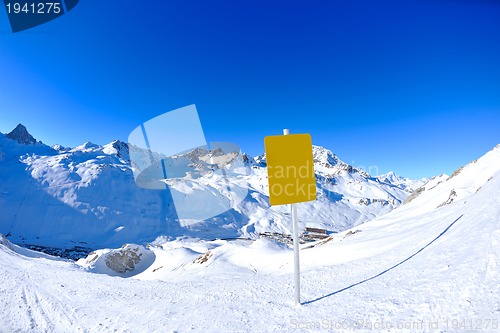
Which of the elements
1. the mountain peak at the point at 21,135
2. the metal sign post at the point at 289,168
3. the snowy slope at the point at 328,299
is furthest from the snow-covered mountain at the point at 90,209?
the metal sign post at the point at 289,168

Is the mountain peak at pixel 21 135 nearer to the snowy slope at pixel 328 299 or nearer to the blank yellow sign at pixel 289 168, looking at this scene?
the snowy slope at pixel 328 299

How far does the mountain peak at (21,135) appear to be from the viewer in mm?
179400

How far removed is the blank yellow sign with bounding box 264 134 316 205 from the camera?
10.4ft

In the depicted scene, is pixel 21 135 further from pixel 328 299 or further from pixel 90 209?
Answer: pixel 328 299

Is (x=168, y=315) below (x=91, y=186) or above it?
below

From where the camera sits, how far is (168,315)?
141 inches

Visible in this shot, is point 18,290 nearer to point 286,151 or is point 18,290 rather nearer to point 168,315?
point 168,315

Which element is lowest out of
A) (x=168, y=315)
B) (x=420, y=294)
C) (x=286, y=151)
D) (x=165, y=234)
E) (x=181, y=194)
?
(x=165, y=234)

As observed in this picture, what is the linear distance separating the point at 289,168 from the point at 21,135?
242 m

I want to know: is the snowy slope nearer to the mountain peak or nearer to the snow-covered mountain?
the snow-covered mountain

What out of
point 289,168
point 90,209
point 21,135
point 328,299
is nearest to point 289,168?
point 289,168

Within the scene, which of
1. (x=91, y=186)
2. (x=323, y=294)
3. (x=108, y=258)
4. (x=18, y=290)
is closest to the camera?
(x=323, y=294)

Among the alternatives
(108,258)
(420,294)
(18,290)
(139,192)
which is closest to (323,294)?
(420,294)

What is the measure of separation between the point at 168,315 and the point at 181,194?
130442 millimetres
